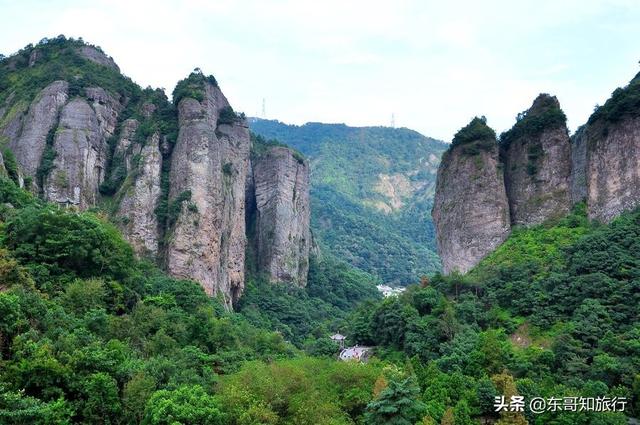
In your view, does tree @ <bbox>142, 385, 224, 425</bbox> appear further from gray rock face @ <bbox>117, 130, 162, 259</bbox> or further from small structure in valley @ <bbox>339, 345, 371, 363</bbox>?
gray rock face @ <bbox>117, 130, 162, 259</bbox>

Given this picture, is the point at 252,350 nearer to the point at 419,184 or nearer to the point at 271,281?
the point at 271,281

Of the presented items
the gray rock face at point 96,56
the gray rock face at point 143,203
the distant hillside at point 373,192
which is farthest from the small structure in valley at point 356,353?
the distant hillside at point 373,192

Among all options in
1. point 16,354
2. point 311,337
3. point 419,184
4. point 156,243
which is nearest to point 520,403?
point 16,354

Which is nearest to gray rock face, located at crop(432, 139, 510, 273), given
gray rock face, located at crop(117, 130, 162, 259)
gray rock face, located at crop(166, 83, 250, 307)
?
gray rock face, located at crop(166, 83, 250, 307)

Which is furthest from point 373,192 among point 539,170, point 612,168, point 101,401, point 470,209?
point 101,401

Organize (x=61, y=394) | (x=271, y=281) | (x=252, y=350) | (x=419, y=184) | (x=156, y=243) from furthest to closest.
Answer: (x=419, y=184)
(x=271, y=281)
(x=156, y=243)
(x=252, y=350)
(x=61, y=394)

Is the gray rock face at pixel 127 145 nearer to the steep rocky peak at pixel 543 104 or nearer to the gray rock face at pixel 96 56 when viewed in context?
the gray rock face at pixel 96 56

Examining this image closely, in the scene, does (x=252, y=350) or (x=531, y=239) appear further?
(x=531, y=239)
